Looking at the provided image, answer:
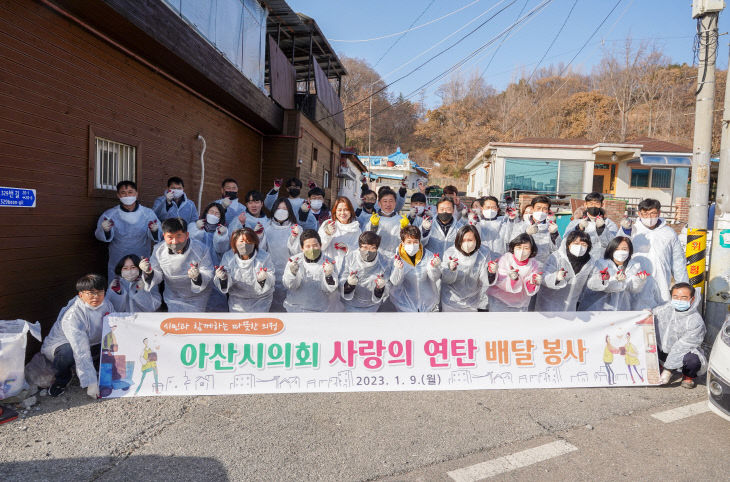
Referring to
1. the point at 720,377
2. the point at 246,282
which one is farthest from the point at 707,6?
the point at 246,282

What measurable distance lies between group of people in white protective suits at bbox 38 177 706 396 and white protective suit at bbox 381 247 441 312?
12 mm

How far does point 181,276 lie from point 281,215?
1.42 m

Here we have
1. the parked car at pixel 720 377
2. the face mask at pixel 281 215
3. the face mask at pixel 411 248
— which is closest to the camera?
the parked car at pixel 720 377

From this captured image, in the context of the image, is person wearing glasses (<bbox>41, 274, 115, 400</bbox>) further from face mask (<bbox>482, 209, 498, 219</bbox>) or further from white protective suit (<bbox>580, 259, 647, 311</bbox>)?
white protective suit (<bbox>580, 259, 647, 311</bbox>)

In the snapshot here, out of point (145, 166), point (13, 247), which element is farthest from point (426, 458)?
point (145, 166)

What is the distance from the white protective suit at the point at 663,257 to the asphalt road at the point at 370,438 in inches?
63.9

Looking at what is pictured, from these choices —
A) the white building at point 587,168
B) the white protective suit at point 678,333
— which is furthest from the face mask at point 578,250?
the white building at point 587,168

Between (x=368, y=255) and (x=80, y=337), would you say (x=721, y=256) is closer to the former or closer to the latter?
(x=368, y=255)

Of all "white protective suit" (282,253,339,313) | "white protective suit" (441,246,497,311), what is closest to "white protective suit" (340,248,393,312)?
"white protective suit" (282,253,339,313)

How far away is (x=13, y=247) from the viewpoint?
4367 millimetres

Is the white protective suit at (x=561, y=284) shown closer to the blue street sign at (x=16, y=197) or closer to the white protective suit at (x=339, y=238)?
the white protective suit at (x=339, y=238)

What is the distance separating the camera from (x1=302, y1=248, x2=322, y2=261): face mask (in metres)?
4.45

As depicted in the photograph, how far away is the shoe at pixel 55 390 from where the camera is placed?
153 inches

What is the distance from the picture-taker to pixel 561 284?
4562mm
